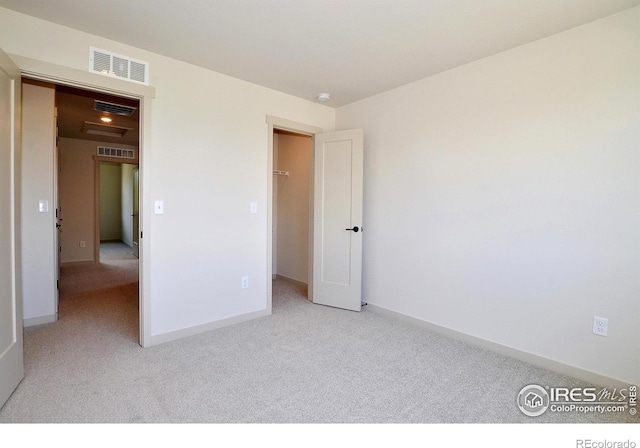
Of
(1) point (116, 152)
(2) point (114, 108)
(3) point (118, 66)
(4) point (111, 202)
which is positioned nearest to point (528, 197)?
(3) point (118, 66)

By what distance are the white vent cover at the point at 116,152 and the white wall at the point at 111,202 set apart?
3.75 metres

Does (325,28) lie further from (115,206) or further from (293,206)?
(115,206)

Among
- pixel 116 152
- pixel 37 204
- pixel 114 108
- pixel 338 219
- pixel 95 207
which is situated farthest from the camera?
pixel 116 152

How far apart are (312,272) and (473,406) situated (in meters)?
2.46

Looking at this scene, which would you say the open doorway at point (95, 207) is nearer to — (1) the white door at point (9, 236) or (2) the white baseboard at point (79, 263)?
(2) the white baseboard at point (79, 263)

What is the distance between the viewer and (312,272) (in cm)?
414

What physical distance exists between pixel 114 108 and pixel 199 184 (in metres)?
1.97


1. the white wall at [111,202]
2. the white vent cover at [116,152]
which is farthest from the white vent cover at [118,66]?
the white wall at [111,202]

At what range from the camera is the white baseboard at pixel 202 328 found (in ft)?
9.30

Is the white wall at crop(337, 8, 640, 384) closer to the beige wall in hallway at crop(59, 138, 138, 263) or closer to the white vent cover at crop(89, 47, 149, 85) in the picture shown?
the white vent cover at crop(89, 47, 149, 85)

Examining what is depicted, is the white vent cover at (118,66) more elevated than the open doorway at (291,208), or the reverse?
the white vent cover at (118,66)

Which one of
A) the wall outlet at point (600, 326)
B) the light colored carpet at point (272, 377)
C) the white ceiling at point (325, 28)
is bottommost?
the light colored carpet at point (272, 377)

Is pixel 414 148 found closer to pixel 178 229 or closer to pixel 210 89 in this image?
pixel 210 89

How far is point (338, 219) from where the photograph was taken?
386 centimetres
